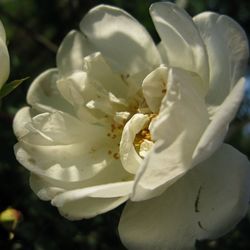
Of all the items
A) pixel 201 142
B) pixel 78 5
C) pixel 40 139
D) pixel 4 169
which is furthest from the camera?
pixel 78 5

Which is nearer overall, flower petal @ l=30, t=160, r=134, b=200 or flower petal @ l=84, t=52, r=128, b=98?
flower petal @ l=30, t=160, r=134, b=200

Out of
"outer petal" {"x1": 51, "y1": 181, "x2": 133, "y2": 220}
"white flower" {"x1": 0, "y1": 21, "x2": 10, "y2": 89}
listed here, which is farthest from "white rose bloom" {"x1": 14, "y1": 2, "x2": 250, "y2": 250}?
"white flower" {"x1": 0, "y1": 21, "x2": 10, "y2": 89}

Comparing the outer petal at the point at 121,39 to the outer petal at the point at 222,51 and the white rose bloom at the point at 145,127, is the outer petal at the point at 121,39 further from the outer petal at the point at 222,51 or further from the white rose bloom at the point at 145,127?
the outer petal at the point at 222,51

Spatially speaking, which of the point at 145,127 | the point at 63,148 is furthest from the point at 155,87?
the point at 63,148

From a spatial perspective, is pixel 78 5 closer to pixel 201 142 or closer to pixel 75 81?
pixel 75 81

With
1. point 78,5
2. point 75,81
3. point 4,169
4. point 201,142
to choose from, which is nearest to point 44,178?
point 75,81

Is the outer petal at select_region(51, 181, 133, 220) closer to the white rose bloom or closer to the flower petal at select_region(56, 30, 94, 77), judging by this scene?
the white rose bloom

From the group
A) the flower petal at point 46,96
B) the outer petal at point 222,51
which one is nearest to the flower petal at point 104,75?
the flower petal at point 46,96
